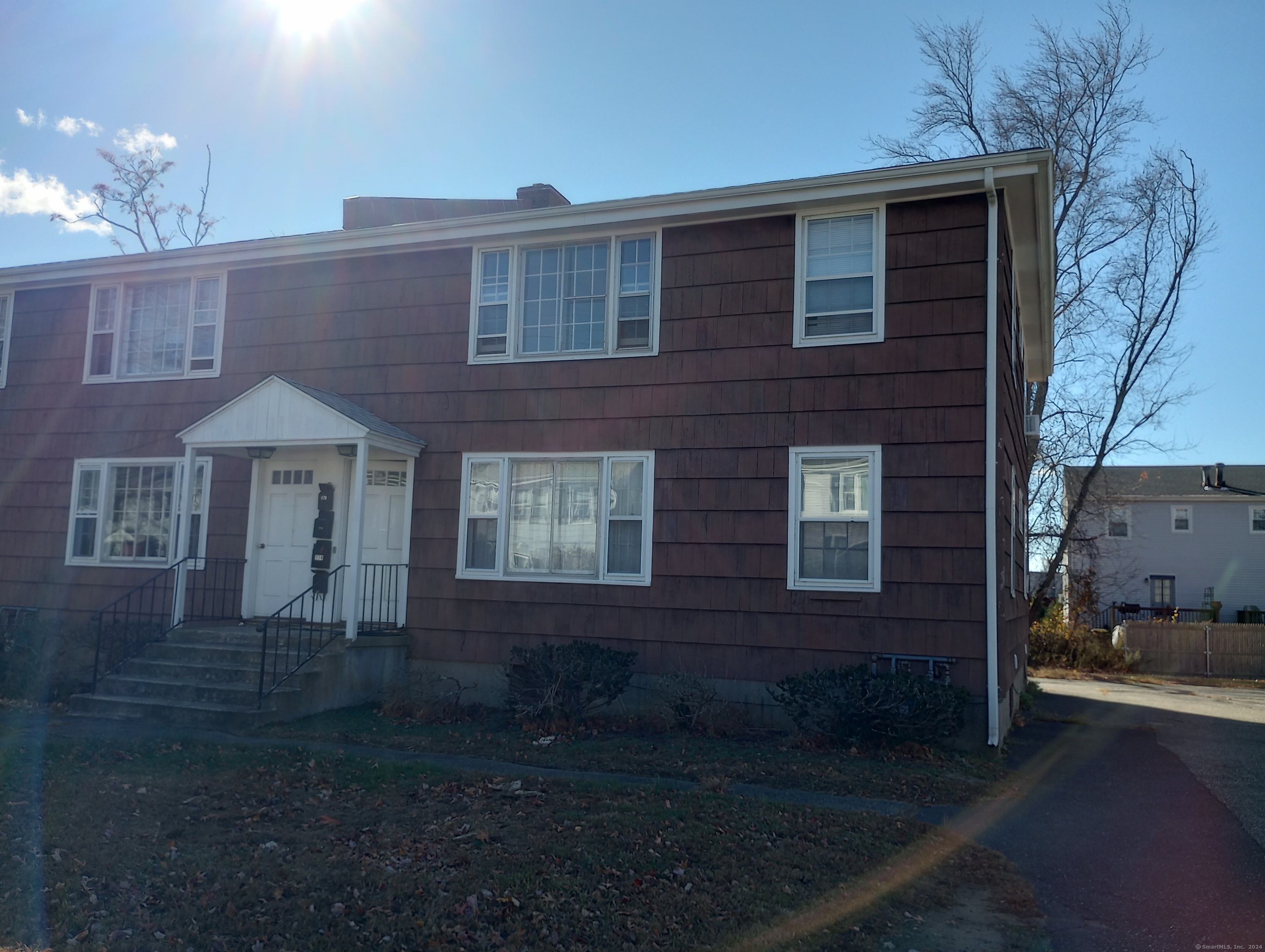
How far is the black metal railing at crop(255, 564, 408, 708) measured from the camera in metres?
11.3

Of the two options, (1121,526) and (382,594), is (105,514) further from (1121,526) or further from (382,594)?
(1121,526)

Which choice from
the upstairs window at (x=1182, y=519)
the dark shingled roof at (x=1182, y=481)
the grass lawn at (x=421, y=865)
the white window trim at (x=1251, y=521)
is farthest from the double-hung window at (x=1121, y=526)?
the grass lawn at (x=421, y=865)

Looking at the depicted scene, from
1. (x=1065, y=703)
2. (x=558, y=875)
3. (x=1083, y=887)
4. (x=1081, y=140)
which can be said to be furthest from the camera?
(x=1081, y=140)

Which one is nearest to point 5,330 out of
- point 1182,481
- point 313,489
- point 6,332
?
point 6,332

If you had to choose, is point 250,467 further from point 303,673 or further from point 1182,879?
point 1182,879

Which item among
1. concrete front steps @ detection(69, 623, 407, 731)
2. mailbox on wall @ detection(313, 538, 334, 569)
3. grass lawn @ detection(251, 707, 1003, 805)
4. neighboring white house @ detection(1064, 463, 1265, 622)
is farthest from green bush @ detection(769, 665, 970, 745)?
neighboring white house @ detection(1064, 463, 1265, 622)

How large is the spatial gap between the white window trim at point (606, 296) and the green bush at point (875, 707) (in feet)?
13.8

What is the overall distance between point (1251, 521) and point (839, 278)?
101ft

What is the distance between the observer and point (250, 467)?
1293 cm

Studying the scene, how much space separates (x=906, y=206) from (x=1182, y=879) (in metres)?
7.00

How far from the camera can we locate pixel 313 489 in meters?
12.7

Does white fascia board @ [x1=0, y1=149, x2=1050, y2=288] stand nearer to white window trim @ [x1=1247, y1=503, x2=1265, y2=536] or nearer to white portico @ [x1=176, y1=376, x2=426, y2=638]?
white portico @ [x1=176, y1=376, x2=426, y2=638]

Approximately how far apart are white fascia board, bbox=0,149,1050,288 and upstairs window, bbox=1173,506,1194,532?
29835mm

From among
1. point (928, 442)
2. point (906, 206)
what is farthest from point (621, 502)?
point (906, 206)
